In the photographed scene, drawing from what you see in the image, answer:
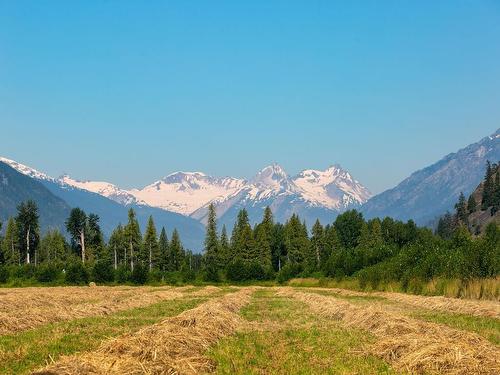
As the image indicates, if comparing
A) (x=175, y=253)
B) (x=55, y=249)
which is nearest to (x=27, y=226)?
(x=55, y=249)

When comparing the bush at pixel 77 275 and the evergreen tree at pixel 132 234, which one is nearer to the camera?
the bush at pixel 77 275

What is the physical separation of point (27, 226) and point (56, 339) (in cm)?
14576

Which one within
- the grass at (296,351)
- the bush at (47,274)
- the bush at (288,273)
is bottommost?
the bush at (288,273)

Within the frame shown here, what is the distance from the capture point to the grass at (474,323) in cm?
2299

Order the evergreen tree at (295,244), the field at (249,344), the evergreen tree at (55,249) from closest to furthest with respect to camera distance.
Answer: the field at (249,344) → the evergreen tree at (295,244) → the evergreen tree at (55,249)

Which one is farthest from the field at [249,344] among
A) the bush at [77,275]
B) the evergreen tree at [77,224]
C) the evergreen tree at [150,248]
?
the evergreen tree at [150,248]

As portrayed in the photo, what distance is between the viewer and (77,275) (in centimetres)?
9450

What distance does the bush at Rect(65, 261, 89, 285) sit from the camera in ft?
309

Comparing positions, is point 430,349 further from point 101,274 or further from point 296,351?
point 101,274

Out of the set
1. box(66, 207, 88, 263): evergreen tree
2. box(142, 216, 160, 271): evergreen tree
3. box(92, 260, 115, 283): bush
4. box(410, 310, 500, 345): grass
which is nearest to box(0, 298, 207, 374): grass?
box(410, 310, 500, 345): grass

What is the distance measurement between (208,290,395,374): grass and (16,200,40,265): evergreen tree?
139 meters

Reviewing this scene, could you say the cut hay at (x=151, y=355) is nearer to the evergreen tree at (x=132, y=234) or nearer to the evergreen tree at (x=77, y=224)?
the evergreen tree at (x=132, y=234)

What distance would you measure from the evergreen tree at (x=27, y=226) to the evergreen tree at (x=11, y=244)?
1326 millimetres

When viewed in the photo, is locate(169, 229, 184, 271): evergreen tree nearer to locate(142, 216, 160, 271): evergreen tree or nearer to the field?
locate(142, 216, 160, 271): evergreen tree
